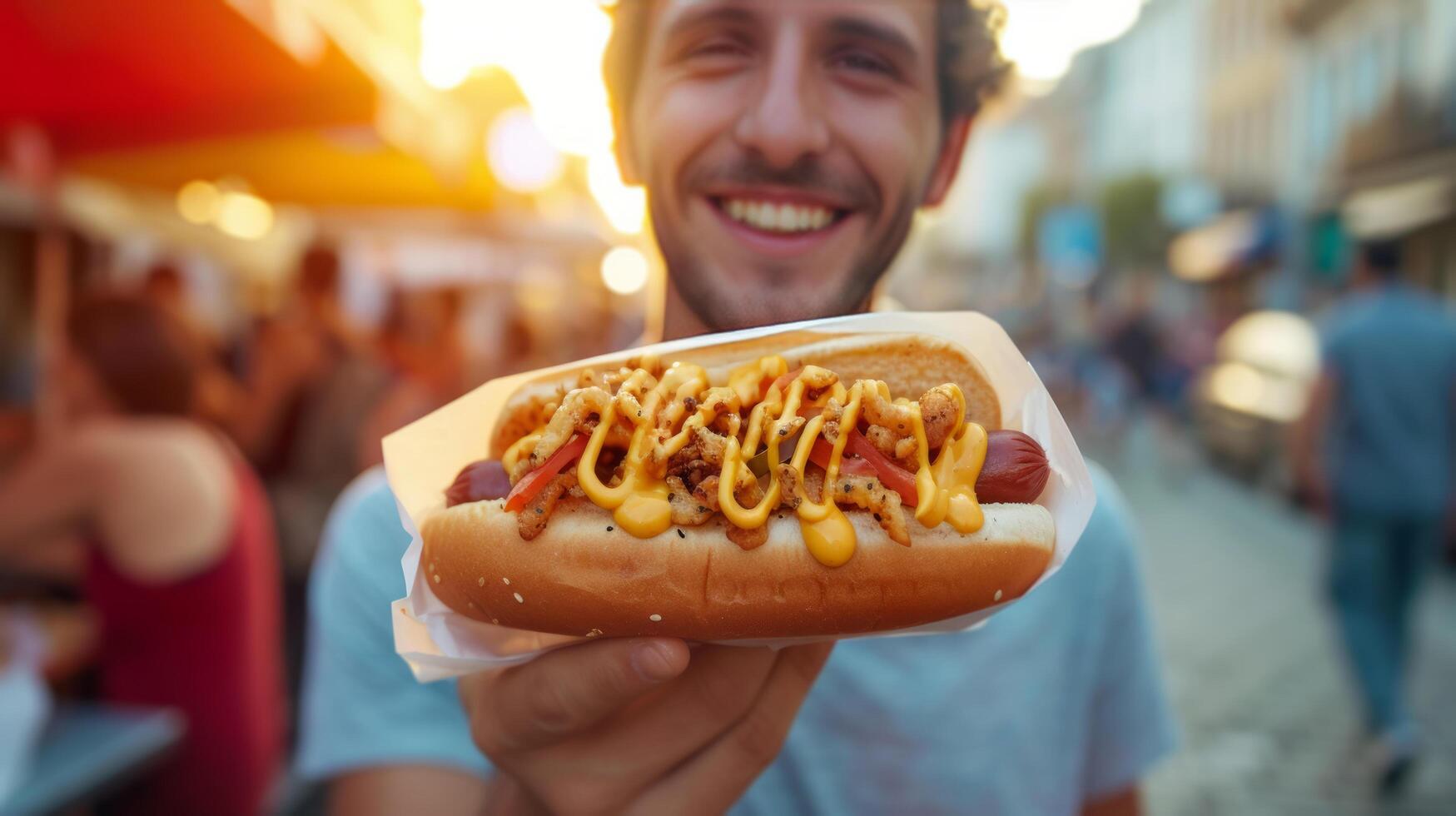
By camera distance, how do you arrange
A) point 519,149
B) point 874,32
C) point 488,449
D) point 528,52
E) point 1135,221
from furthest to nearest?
point 1135,221 → point 519,149 → point 528,52 → point 488,449 → point 874,32

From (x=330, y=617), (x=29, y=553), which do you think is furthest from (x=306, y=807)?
(x=330, y=617)

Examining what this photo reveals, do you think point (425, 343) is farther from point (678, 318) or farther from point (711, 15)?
point (711, 15)

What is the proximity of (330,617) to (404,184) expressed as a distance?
20.9 feet

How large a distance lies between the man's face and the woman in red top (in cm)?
286

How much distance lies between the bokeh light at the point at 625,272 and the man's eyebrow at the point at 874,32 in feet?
58.3

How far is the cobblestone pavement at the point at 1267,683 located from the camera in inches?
186

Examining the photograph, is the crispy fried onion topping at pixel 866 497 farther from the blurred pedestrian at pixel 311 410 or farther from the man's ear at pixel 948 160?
the blurred pedestrian at pixel 311 410

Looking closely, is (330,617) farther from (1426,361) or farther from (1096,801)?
(1426,361)

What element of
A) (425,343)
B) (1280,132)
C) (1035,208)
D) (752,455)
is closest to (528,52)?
(425,343)

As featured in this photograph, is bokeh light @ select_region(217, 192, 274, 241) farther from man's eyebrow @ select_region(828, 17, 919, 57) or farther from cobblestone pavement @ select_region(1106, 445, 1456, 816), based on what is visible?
man's eyebrow @ select_region(828, 17, 919, 57)

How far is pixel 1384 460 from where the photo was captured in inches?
217

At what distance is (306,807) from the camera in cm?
470

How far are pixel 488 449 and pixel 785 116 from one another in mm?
790

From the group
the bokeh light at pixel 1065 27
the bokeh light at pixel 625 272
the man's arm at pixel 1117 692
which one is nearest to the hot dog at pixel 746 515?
the man's arm at pixel 1117 692
